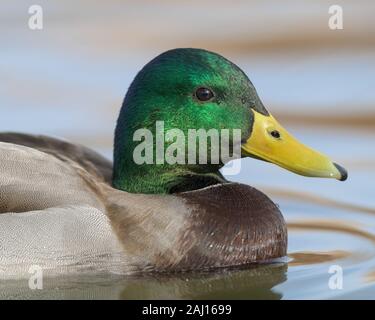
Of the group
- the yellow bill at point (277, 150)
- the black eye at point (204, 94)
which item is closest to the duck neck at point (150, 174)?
the yellow bill at point (277, 150)

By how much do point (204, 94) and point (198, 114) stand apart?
0.12m

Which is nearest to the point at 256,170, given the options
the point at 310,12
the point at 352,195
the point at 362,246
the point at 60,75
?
the point at 352,195

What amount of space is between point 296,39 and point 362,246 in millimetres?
4129

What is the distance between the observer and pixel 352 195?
30.5ft

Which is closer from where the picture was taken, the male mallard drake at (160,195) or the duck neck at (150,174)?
the male mallard drake at (160,195)

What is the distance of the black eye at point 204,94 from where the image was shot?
797cm

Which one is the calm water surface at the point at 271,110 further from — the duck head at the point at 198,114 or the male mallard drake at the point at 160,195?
the duck head at the point at 198,114

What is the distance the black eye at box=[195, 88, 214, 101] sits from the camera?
26.2 ft

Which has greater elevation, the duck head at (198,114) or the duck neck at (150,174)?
the duck head at (198,114)

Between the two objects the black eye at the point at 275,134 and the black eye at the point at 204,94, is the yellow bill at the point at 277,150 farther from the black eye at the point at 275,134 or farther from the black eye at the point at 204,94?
the black eye at the point at 204,94

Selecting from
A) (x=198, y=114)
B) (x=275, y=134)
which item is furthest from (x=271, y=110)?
(x=198, y=114)

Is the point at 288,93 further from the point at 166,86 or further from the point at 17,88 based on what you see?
the point at 166,86

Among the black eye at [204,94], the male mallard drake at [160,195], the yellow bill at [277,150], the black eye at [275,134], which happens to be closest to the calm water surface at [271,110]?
the male mallard drake at [160,195]

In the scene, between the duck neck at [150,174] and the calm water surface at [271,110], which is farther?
the duck neck at [150,174]
